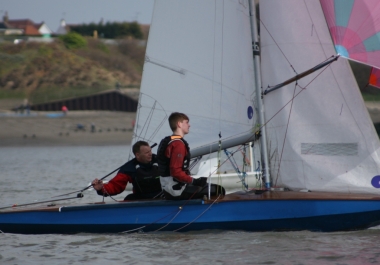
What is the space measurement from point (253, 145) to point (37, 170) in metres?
10.6

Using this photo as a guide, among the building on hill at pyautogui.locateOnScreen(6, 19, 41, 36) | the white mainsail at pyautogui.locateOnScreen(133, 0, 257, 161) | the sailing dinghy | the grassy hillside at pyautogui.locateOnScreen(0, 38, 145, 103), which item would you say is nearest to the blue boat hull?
the sailing dinghy

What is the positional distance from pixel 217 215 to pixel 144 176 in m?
0.83

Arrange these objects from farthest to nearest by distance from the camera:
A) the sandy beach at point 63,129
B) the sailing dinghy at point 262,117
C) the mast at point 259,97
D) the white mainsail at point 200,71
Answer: the sandy beach at point 63,129 → the white mainsail at point 200,71 → the mast at point 259,97 → the sailing dinghy at point 262,117

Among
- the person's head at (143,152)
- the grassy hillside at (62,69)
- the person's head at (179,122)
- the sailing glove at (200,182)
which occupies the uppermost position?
the grassy hillside at (62,69)

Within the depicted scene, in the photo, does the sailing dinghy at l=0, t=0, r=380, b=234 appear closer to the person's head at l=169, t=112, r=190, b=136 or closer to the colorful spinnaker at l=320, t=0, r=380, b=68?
the colorful spinnaker at l=320, t=0, r=380, b=68

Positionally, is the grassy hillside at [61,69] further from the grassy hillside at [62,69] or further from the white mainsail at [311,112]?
the white mainsail at [311,112]

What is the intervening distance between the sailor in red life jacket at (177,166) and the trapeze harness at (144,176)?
Answer: 38 cm

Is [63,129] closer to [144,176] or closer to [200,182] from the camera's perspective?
[144,176]

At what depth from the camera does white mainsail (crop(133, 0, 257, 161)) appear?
688 cm

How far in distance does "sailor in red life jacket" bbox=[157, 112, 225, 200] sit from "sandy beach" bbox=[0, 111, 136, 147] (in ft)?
68.2

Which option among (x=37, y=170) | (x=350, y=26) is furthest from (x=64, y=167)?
(x=350, y=26)

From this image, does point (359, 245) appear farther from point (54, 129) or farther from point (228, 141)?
point (54, 129)

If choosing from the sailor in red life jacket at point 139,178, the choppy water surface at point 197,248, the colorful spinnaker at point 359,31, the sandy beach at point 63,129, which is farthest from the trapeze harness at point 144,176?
the sandy beach at point 63,129

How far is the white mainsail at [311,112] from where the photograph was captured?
6.45m
